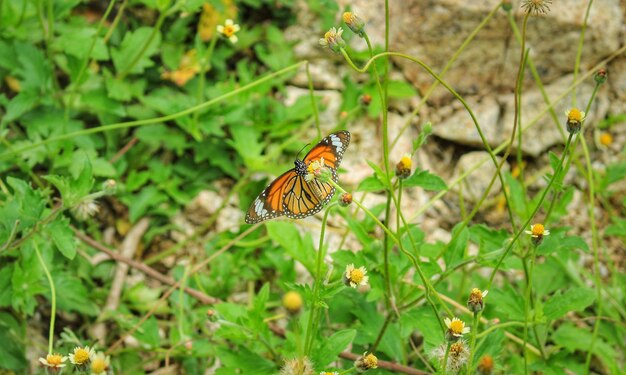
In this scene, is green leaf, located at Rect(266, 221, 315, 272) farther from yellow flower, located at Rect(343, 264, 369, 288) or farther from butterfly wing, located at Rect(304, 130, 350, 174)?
yellow flower, located at Rect(343, 264, 369, 288)

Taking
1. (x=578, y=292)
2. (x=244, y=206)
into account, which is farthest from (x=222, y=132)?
(x=578, y=292)

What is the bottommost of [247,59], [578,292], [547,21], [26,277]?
[26,277]

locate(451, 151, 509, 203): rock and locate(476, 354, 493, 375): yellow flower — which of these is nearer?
locate(476, 354, 493, 375): yellow flower

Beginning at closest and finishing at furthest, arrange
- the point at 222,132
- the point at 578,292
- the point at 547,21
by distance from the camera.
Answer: the point at 578,292
the point at 222,132
the point at 547,21

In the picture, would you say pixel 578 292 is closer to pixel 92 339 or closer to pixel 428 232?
pixel 428 232

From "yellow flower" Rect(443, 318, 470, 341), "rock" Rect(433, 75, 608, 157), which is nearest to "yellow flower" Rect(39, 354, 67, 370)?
"yellow flower" Rect(443, 318, 470, 341)

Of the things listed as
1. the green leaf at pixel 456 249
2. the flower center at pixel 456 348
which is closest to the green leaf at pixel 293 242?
the green leaf at pixel 456 249

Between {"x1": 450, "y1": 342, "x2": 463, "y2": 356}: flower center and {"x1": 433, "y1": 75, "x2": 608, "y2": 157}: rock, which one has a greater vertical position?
{"x1": 433, "y1": 75, "x2": 608, "y2": 157}: rock

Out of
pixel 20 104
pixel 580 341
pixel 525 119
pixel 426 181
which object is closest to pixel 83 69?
pixel 20 104
